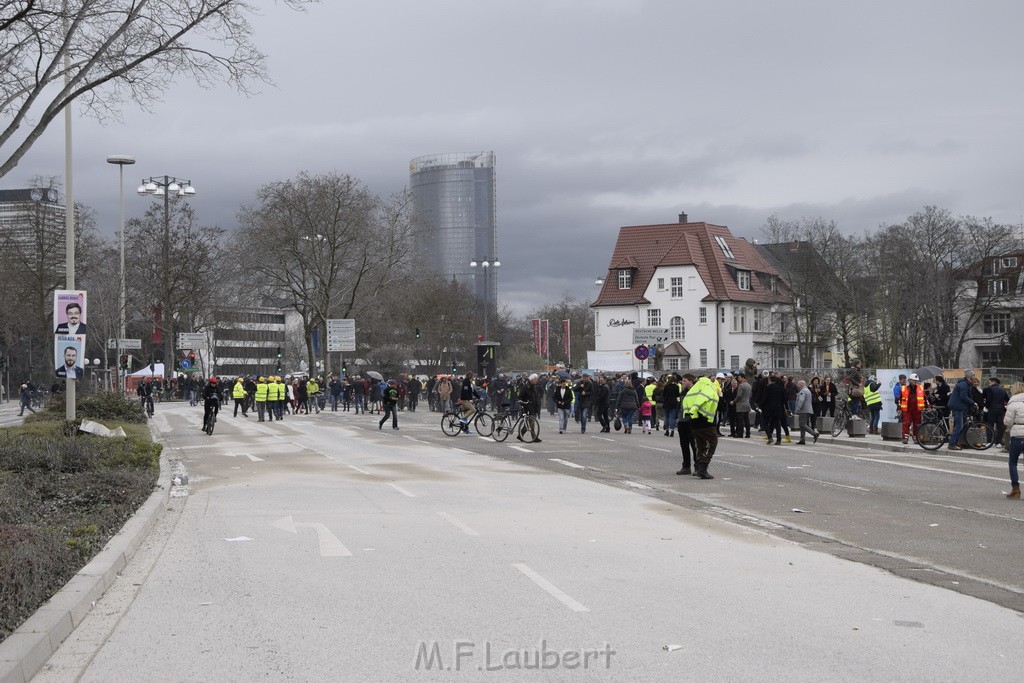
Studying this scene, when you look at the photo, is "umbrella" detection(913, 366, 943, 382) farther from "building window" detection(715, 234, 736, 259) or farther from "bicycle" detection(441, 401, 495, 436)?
"building window" detection(715, 234, 736, 259)

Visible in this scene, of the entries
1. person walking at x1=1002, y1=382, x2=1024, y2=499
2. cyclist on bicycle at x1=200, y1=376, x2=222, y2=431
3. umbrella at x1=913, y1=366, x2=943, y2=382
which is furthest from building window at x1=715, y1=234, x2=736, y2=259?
person walking at x1=1002, y1=382, x2=1024, y2=499

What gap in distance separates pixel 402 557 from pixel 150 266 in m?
54.3

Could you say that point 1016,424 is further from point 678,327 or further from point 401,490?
point 678,327

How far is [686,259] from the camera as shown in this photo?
87625mm

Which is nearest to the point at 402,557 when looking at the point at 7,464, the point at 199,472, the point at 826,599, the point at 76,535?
the point at 76,535

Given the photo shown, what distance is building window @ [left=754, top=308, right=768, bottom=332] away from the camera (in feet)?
293

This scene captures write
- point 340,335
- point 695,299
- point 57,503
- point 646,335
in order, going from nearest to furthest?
1. point 57,503
2. point 646,335
3. point 340,335
4. point 695,299

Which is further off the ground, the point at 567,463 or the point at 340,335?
the point at 340,335

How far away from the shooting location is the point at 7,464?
1512cm

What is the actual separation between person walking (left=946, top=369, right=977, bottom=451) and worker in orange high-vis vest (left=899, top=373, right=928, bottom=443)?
195cm

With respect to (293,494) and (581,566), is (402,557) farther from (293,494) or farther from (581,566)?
(293,494)

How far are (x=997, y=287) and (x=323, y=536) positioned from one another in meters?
76.3

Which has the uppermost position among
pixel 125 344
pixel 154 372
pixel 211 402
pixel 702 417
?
pixel 125 344

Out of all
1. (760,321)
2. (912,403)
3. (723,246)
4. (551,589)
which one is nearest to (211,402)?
(912,403)
